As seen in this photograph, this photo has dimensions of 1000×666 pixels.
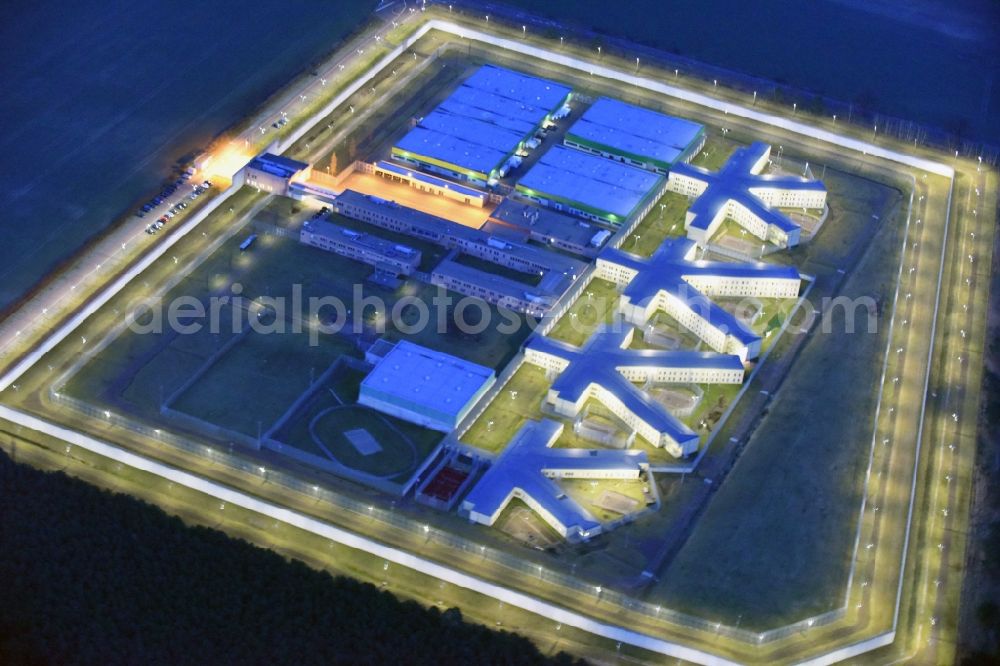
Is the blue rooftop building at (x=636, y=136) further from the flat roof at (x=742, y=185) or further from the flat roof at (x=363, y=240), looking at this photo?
the flat roof at (x=363, y=240)

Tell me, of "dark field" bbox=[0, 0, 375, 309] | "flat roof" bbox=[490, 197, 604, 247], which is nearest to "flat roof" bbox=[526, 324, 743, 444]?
"flat roof" bbox=[490, 197, 604, 247]

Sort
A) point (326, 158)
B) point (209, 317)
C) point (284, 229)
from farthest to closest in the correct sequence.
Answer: point (326, 158) < point (284, 229) < point (209, 317)

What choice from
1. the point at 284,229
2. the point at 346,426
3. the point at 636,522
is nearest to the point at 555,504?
the point at 636,522

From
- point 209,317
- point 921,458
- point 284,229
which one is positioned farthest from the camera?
point 284,229

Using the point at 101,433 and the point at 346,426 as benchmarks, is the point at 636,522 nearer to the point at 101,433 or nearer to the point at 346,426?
the point at 346,426

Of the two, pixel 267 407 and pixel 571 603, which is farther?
pixel 267 407

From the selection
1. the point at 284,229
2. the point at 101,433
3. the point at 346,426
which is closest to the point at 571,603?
the point at 346,426

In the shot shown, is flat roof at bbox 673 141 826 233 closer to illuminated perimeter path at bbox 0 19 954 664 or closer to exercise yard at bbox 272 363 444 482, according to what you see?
illuminated perimeter path at bbox 0 19 954 664

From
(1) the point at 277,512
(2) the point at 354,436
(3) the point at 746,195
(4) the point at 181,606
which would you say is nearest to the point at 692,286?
(3) the point at 746,195
